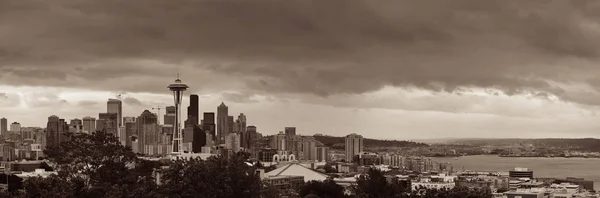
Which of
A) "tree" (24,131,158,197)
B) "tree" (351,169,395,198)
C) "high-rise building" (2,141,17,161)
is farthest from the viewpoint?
"high-rise building" (2,141,17,161)

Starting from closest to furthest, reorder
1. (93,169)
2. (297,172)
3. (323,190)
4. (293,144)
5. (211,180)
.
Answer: (93,169) → (211,180) → (323,190) → (297,172) → (293,144)

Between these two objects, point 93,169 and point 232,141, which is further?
point 232,141

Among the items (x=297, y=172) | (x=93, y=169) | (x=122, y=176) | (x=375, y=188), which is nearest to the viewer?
(x=93, y=169)

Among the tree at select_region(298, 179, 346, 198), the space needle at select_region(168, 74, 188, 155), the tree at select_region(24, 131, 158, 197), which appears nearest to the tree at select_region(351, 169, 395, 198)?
the tree at select_region(298, 179, 346, 198)

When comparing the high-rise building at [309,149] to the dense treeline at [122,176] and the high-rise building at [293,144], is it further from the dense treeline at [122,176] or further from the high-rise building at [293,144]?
the dense treeline at [122,176]

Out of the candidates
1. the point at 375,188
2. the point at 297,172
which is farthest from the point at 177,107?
the point at 375,188

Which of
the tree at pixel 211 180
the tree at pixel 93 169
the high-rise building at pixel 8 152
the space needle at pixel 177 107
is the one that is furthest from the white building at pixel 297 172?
the tree at pixel 93 169

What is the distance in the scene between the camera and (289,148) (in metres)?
186

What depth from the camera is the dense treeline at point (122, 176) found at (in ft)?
99.7

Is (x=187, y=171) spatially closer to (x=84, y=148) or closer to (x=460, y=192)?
(x=84, y=148)

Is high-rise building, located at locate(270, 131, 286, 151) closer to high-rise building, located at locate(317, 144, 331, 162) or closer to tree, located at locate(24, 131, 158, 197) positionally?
high-rise building, located at locate(317, 144, 331, 162)

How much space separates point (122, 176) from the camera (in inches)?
1248

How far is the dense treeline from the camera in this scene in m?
30.4

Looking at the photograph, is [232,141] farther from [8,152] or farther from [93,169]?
[93,169]
